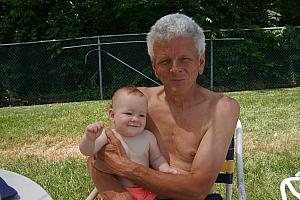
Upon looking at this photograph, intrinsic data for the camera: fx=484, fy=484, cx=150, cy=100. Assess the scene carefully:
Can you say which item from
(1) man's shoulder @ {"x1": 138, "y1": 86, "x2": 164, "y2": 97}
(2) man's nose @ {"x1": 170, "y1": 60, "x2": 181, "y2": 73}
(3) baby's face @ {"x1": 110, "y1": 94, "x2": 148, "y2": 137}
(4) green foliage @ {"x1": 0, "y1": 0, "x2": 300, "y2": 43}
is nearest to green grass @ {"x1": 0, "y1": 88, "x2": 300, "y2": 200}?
(1) man's shoulder @ {"x1": 138, "y1": 86, "x2": 164, "y2": 97}

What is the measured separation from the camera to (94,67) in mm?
12195

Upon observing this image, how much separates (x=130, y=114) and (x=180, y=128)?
0.84 feet

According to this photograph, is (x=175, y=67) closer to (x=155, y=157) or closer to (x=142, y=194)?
(x=155, y=157)

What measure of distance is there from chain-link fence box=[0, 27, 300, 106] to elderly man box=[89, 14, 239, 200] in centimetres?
964

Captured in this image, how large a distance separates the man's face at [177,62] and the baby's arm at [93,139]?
39cm

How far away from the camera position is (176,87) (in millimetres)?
2201

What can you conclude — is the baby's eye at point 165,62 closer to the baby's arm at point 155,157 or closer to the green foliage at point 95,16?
the baby's arm at point 155,157

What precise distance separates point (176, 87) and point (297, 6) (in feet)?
49.5

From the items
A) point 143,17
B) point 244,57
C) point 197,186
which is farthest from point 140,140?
point 143,17

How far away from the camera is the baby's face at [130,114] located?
7.00ft

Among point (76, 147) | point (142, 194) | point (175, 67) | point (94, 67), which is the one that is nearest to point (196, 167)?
point (142, 194)

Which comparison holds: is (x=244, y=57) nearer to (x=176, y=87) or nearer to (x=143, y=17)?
(x=143, y=17)

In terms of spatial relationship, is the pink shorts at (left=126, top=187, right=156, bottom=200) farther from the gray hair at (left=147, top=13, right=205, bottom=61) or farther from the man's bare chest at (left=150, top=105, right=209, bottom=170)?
the gray hair at (left=147, top=13, right=205, bottom=61)

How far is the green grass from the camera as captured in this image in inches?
160
